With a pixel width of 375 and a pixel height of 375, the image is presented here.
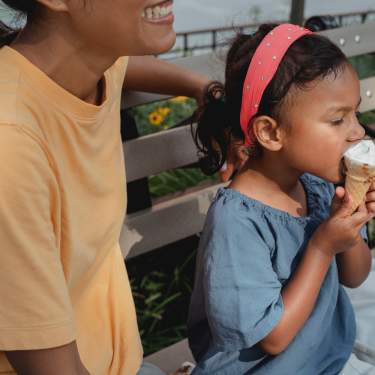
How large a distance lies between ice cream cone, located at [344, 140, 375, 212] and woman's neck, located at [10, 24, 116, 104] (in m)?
0.58

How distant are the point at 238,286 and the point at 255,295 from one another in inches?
1.8

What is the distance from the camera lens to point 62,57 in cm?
139

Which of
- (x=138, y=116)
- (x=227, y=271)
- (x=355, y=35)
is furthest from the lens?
(x=138, y=116)

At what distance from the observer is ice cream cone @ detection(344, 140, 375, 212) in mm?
1536

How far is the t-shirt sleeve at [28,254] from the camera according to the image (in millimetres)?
1204

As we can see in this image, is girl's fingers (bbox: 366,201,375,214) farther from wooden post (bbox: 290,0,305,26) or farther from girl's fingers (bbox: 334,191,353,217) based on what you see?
wooden post (bbox: 290,0,305,26)

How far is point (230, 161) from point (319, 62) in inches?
17.9

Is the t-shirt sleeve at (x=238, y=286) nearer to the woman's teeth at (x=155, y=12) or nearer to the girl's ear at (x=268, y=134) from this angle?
the girl's ear at (x=268, y=134)

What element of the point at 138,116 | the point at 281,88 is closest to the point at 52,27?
the point at 281,88

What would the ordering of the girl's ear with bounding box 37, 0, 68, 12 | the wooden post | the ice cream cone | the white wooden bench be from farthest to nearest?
1. the wooden post
2. the white wooden bench
3. the ice cream cone
4. the girl's ear with bounding box 37, 0, 68, 12

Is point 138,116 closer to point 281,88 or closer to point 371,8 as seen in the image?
point 281,88

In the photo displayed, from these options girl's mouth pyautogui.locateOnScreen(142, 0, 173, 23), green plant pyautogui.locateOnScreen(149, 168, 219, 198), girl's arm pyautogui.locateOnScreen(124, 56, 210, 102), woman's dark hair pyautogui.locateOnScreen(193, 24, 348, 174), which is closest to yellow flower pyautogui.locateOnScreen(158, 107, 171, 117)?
green plant pyautogui.locateOnScreen(149, 168, 219, 198)

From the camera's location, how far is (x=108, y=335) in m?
1.68

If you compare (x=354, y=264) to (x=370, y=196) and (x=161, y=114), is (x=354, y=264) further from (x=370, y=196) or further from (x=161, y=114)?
(x=161, y=114)
